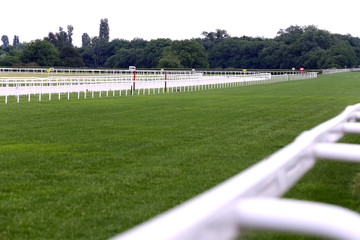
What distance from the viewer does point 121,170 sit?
8617 millimetres

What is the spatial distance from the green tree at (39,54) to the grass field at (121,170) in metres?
139

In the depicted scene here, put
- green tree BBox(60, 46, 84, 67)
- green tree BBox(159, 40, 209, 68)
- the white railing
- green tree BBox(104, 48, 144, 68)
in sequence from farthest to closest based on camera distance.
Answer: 1. green tree BBox(104, 48, 144, 68)
2. green tree BBox(159, 40, 209, 68)
3. green tree BBox(60, 46, 84, 67)
4. the white railing

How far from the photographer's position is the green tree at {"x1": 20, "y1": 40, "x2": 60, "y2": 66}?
151625 millimetres

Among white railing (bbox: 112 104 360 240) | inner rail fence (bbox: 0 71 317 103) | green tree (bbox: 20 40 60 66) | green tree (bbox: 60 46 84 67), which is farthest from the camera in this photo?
green tree (bbox: 60 46 84 67)

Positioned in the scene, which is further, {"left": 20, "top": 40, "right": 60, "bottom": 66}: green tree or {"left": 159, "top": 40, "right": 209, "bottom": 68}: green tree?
{"left": 159, "top": 40, "right": 209, "bottom": 68}: green tree

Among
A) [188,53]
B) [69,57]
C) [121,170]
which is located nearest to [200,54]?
[188,53]

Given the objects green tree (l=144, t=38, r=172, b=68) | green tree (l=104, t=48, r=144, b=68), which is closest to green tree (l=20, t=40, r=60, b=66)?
green tree (l=104, t=48, r=144, b=68)

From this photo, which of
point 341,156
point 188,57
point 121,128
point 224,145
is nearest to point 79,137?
point 121,128

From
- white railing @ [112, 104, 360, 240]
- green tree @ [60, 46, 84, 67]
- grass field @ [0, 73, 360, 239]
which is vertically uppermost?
green tree @ [60, 46, 84, 67]

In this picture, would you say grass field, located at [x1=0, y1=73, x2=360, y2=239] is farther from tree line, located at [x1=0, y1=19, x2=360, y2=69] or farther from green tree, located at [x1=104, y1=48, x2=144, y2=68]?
green tree, located at [x1=104, y1=48, x2=144, y2=68]

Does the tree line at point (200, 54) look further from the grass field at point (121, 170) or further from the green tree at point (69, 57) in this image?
the grass field at point (121, 170)

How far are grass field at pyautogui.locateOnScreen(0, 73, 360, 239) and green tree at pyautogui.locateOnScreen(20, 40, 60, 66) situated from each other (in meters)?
139

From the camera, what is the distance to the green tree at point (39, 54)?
152 meters

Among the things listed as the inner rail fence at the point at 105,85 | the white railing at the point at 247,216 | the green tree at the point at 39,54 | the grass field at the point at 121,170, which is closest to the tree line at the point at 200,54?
the green tree at the point at 39,54
